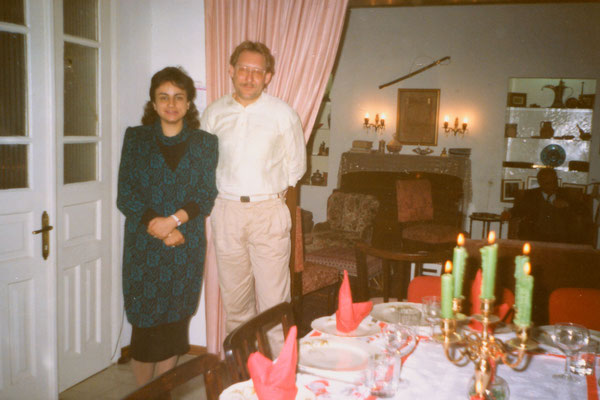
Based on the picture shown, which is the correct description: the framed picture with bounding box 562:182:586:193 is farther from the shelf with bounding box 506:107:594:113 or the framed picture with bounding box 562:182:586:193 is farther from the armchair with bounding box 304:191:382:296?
the armchair with bounding box 304:191:382:296

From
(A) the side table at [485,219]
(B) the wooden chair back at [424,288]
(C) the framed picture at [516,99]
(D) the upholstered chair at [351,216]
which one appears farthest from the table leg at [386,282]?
(C) the framed picture at [516,99]

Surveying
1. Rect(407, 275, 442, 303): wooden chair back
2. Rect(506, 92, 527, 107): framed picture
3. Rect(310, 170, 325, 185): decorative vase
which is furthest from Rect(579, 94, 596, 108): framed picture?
Rect(407, 275, 442, 303): wooden chair back

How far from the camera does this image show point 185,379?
1.18m

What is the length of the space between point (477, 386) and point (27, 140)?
222cm

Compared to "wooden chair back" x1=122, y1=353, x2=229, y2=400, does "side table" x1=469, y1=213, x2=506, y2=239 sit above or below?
below

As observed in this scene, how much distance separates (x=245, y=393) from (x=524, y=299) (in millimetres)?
668

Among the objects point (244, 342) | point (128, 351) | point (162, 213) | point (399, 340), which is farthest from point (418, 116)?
point (244, 342)

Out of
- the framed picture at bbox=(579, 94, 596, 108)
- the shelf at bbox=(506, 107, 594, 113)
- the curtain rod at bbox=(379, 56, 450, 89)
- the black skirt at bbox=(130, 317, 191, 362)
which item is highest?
the curtain rod at bbox=(379, 56, 450, 89)

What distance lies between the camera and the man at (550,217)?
16.9 feet

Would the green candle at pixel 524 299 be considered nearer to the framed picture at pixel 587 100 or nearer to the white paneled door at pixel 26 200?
the white paneled door at pixel 26 200

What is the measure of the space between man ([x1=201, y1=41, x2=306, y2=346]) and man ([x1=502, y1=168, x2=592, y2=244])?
3.47 m

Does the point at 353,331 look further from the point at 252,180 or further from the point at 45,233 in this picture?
the point at 45,233

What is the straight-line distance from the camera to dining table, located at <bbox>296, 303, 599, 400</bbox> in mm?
1291

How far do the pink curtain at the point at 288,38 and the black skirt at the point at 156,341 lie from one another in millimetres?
579
